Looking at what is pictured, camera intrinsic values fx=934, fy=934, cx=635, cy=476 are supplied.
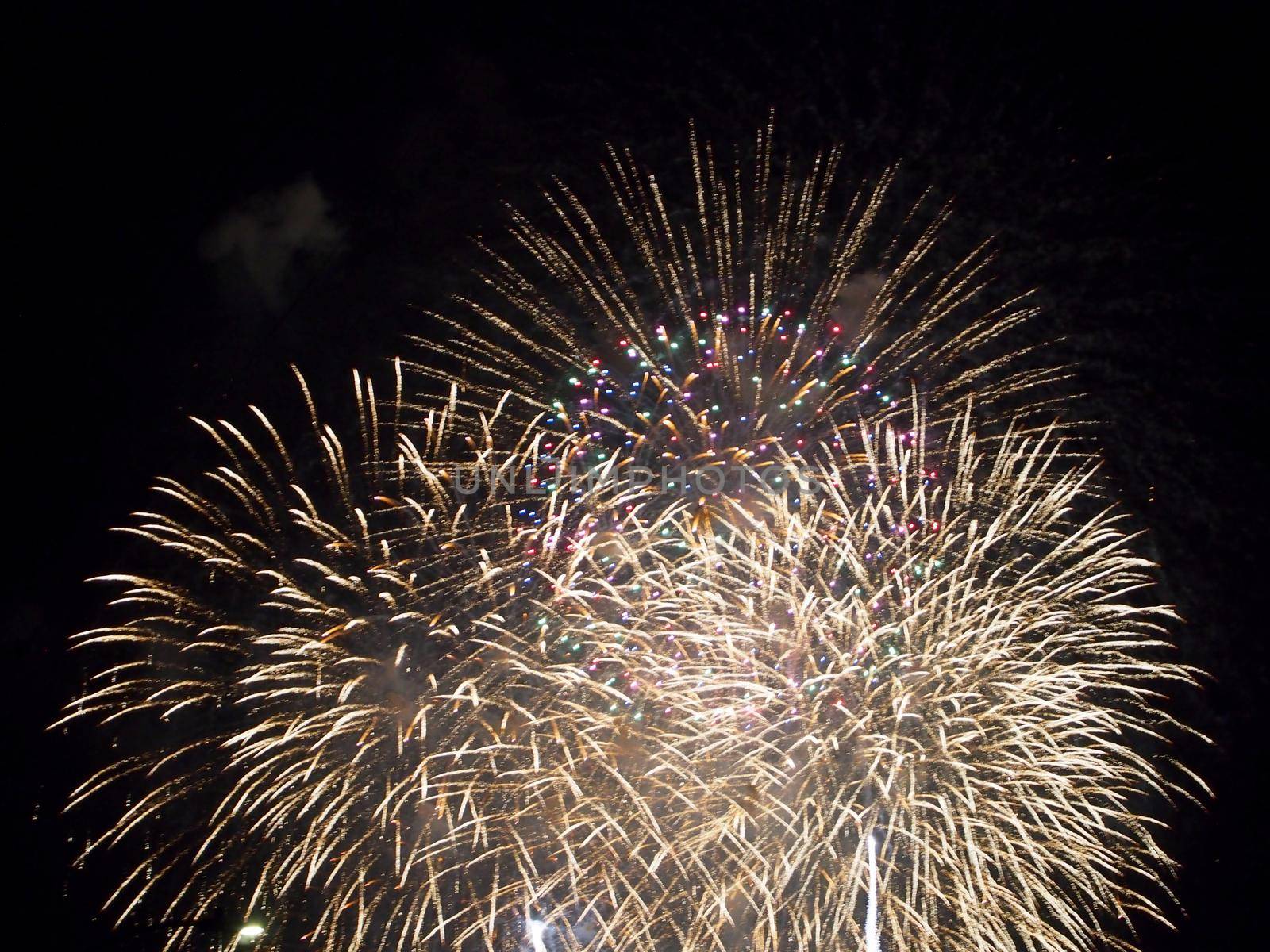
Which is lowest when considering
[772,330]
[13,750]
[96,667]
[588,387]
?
[13,750]

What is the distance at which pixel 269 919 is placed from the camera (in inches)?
A: 343

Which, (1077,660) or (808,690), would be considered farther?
(1077,660)

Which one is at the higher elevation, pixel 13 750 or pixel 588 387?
pixel 588 387

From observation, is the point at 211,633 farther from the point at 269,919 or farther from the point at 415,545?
the point at 415,545

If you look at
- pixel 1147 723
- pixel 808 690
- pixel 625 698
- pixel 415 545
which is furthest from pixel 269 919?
pixel 1147 723

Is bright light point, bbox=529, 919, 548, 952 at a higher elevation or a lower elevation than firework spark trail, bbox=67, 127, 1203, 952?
lower

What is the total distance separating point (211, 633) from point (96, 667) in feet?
3.45

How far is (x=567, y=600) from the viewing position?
649 centimetres

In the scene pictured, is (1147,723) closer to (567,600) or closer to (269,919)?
(567,600)

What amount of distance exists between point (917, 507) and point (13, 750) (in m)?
8.32

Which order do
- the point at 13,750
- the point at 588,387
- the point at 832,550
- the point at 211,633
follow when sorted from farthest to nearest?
the point at 211,633 < the point at 13,750 < the point at 588,387 < the point at 832,550

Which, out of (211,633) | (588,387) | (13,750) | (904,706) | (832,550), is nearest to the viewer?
(904,706)

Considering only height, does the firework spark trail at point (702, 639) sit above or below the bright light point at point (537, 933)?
above

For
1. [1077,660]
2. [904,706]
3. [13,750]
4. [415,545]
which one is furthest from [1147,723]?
[13,750]
